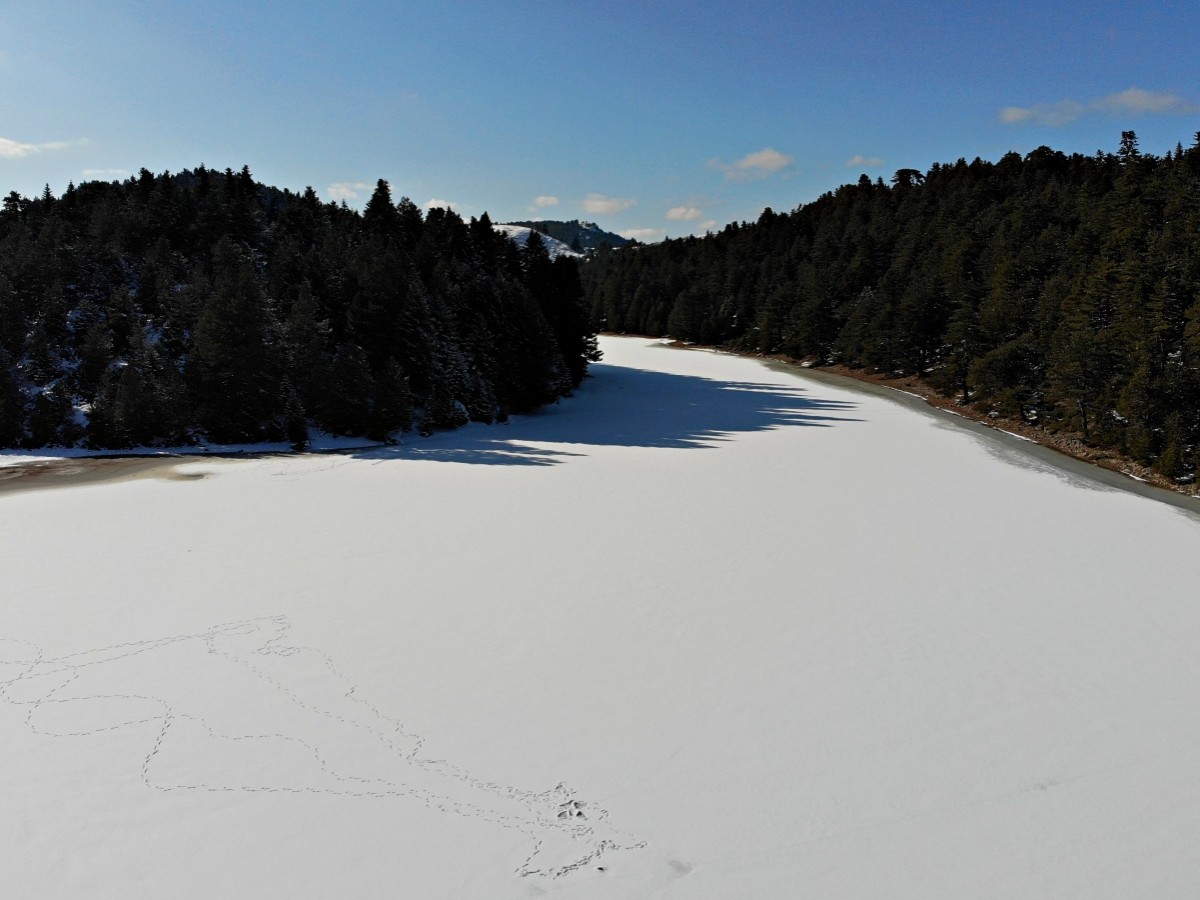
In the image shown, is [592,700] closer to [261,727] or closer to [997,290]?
[261,727]

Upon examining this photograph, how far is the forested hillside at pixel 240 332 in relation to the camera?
34938 mm

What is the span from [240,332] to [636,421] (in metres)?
24.4

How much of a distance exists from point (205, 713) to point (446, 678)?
3.89 metres

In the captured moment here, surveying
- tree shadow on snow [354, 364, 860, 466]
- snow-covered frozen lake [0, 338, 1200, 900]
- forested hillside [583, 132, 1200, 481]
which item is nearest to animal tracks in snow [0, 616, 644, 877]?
snow-covered frozen lake [0, 338, 1200, 900]

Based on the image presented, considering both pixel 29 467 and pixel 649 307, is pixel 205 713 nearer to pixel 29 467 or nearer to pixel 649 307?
pixel 29 467

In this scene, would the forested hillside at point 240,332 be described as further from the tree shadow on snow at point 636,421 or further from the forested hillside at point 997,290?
the forested hillside at point 997,290

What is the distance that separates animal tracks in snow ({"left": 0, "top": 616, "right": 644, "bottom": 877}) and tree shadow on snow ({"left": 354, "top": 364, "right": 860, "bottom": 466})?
19.1 m

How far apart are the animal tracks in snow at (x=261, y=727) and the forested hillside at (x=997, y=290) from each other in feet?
115

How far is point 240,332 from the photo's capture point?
35.9 meters

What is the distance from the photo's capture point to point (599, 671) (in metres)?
12.5

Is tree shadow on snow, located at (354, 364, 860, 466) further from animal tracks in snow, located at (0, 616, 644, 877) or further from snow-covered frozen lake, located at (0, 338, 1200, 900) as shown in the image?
animal tracks in snow, located at (0, 616, 644, 877)

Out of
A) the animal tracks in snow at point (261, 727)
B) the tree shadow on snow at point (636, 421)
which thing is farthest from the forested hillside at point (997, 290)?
the animal tracks in snow at point (261, 727)

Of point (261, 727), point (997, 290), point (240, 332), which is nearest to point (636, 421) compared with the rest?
point (240, 332)

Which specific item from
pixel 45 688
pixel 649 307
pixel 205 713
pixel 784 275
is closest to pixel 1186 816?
pixel 205 713
